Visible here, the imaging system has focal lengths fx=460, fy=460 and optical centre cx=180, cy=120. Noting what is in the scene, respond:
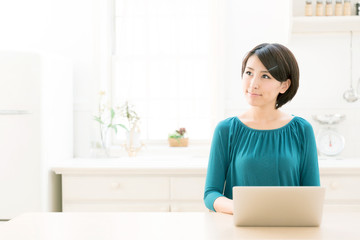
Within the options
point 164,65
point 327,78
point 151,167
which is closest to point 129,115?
point 164,65

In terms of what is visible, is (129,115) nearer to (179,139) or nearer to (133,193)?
(179,139)

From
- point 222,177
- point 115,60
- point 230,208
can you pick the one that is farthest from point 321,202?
point 115,60

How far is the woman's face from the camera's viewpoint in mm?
1840

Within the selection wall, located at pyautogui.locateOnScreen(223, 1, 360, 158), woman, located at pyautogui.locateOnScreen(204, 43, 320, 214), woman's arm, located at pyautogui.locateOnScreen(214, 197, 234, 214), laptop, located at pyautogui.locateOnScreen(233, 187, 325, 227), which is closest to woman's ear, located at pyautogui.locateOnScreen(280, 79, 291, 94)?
woman, located at pyautogui.locateOnScreen(204, 43, 320, 214)

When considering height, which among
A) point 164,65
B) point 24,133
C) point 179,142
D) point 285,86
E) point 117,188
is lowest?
point 117,188

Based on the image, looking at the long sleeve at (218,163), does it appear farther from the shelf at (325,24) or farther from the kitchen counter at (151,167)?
the shelf at (325,24)

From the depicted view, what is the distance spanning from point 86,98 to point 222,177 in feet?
6.80

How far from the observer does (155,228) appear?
4.71 feet

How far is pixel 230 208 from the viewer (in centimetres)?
166

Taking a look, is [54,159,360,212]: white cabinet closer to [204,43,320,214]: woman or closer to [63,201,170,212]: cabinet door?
[63,201,170,212]: cabinet door

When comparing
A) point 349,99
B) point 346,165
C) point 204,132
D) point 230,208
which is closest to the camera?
point 230,208

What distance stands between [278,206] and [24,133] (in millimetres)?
2159

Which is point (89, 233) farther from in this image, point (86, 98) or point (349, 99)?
point (349, 99)

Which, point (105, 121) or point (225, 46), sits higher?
point (225, 46)
